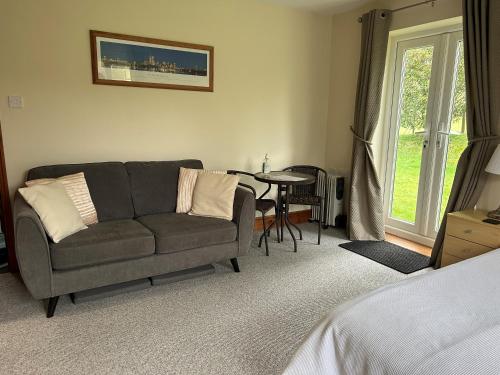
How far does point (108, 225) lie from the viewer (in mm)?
2758

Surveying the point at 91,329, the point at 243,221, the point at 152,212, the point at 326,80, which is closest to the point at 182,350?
the point at 91,329

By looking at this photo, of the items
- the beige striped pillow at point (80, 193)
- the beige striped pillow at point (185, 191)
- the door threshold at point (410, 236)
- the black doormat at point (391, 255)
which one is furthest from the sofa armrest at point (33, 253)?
the door threshold at point (410, 236)

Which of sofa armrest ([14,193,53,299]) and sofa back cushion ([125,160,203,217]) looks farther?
sofa back cushion ([125,160,203,217])

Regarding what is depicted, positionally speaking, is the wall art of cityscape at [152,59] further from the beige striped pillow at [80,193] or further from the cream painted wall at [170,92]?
the beige striped pillow at [80,193]

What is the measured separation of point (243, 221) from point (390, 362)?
194cm

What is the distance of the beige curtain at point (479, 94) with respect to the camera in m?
2.72

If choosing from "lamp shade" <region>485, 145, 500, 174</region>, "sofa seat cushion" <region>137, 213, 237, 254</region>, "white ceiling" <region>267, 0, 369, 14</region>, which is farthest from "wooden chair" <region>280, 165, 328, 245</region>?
"white ceiling" <region>267, 0, 369, 14</region>

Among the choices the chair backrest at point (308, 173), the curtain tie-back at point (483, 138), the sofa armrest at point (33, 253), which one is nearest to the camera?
the sofa armrest at point (33, 253)

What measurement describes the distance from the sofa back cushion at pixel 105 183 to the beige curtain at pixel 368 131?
7.72 feet

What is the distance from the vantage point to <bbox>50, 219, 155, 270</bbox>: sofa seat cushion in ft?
7.55

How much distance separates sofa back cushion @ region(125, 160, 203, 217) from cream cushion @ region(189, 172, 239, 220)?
24 cm

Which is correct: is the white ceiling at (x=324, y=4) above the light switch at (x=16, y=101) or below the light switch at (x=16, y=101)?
above

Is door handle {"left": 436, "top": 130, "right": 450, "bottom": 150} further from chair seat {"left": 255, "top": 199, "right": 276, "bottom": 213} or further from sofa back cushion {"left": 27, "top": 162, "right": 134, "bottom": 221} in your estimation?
sofa back cushion {"left": 27, "top": 162, "right": 134, "bottom": 221}

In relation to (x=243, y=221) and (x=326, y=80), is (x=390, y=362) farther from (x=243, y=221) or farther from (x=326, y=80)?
(x=326, y=80)
